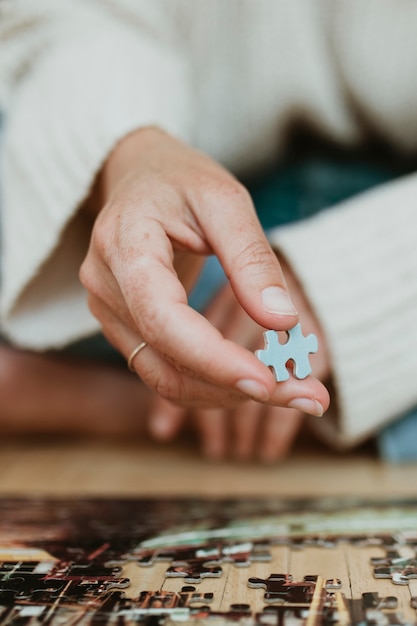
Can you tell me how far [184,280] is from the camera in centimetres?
67

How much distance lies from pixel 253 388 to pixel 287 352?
7 cm

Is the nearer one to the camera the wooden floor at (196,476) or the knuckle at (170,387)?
the knuckle at (170,387)

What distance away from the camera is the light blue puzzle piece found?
0.52 metres

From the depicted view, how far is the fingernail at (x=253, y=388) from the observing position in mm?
473

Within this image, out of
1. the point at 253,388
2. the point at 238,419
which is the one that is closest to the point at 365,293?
the point at 238,419

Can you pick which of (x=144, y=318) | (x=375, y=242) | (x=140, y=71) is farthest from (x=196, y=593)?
(x=140, y=71)

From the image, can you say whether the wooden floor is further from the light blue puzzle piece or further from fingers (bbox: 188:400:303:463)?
the light blue puzzle piece

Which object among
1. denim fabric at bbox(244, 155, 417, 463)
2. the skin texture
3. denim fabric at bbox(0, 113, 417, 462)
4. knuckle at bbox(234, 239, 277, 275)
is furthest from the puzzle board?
denim fabric at bbox(244, 155, 417, 463)

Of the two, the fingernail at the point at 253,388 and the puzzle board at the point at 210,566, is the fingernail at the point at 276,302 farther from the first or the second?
the puzzle board at the point at 210,566

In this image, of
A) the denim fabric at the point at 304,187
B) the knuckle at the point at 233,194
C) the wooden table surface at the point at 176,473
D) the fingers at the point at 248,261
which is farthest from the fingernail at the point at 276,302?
the denim fabric at the point at 304,187

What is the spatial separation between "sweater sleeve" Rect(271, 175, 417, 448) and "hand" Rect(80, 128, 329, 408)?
0.32 meters

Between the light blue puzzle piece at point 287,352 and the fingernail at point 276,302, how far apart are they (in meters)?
0.02

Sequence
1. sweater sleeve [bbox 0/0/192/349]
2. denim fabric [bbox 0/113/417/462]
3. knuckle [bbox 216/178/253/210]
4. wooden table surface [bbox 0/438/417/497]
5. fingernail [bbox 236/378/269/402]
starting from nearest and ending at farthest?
fingernail [bbox 236/378/269/402], knuckle [bbox 216/178/253/210], sweater sleeve [bbox 0/0/192/349], wooden table surface [bbox 0/438/417/497], denim fabric [bbox 0/113/417/462]

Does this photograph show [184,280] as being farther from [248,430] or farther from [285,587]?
[248,430]
